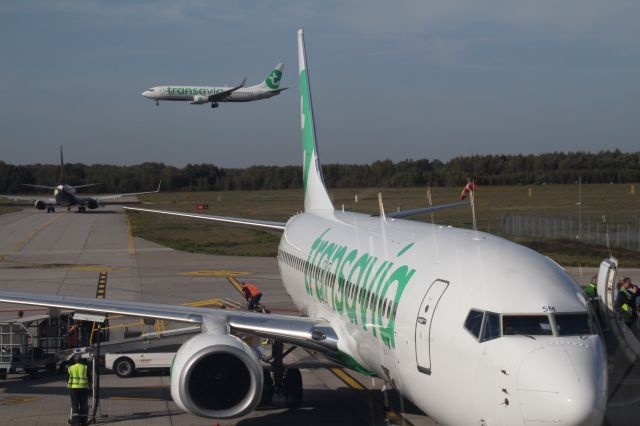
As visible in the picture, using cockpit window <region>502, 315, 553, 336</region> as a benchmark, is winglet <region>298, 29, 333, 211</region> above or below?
above

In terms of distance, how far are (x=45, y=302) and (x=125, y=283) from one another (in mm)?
23729

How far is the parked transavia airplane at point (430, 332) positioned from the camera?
31.0ft

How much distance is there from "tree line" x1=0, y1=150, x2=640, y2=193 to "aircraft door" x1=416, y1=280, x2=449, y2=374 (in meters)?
29.9

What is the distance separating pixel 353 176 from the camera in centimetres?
4447

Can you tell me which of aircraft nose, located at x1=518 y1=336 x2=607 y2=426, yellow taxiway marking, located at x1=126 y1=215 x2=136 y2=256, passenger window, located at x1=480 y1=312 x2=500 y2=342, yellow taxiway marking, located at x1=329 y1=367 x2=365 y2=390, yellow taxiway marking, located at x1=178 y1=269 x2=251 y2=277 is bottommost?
yellow taxiway marking, located at x1=329 y1=367 x2=365 y2=390

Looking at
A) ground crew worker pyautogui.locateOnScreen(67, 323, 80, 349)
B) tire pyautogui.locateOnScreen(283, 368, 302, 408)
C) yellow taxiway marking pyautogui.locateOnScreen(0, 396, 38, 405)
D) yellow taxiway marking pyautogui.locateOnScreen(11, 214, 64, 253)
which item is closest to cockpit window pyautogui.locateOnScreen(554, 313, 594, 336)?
tire pyautogui.locateOnScreen(283, 368, 302, 408)

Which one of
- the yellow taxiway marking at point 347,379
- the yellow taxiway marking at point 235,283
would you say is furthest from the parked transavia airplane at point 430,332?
the yellow taxiway marking at point 235,283

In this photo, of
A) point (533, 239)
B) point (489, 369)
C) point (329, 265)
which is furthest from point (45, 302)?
point (533, 239)

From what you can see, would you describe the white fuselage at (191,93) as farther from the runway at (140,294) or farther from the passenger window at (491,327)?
the passenger window at (491,327)

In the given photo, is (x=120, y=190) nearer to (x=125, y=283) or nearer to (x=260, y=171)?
(x=260, y=171)

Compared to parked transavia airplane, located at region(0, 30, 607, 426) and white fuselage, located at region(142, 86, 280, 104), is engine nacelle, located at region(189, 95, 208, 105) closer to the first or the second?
white fuselage, located at region(142, 86, 280, 104)

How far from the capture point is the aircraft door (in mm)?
11156

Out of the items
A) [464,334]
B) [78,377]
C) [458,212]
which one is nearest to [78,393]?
[78,377]

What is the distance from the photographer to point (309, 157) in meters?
28.0
